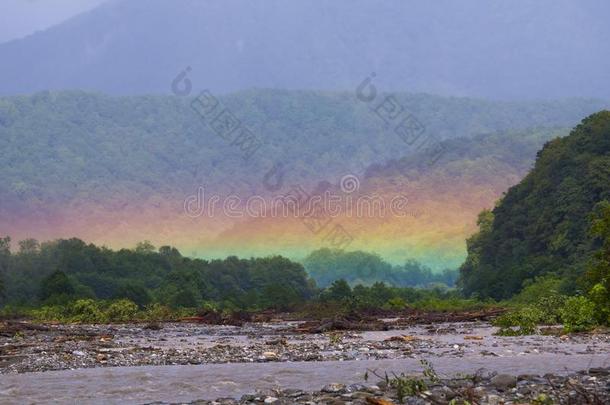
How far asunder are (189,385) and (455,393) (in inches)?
263

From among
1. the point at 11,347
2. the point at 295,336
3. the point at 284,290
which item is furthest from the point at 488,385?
the point at 284,290

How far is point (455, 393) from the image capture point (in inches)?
612

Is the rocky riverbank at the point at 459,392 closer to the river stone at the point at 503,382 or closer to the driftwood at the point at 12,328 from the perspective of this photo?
the river stone at the point at 503,382

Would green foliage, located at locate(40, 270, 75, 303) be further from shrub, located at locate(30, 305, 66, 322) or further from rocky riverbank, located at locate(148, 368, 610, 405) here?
rocky riverbank, located at locate(148, 368, 610, 405)

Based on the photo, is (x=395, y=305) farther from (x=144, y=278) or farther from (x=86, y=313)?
(x=144, y=278)

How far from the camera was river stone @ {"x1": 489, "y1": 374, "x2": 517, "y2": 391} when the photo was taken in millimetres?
16525

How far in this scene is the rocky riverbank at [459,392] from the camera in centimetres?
1488

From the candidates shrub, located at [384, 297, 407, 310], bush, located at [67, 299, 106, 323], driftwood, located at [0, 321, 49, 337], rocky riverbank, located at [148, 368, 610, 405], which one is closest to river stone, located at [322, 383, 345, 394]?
rocky riverbank, located at [148, 368, 610, 405]

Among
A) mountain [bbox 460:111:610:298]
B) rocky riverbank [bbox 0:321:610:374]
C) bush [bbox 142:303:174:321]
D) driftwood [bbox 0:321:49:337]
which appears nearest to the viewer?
rocky riverbank [bbox 0:321:610:374]

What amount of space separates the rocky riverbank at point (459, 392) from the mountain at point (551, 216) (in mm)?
→ 47958

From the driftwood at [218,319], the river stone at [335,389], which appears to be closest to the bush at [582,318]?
the river stone at [335,389]

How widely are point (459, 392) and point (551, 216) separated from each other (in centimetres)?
6803

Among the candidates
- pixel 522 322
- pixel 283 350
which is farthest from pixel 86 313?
pixel 283 350

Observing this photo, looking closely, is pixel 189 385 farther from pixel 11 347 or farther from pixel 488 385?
pixel 11 347
